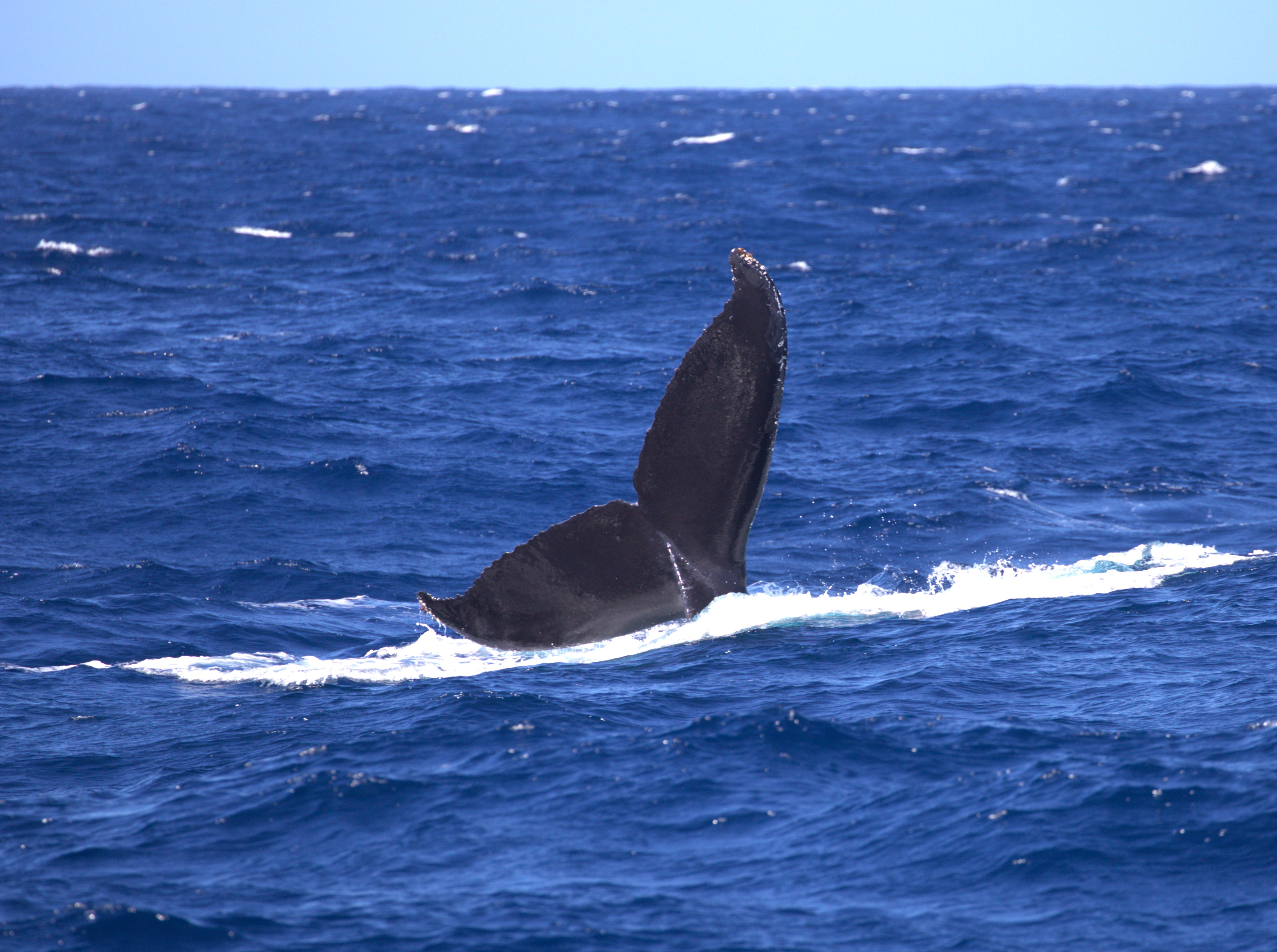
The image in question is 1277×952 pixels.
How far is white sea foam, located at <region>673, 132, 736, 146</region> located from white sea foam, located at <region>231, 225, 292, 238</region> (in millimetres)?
32424

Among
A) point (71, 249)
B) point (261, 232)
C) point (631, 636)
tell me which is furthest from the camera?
point (261, 232)

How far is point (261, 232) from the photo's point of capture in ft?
122

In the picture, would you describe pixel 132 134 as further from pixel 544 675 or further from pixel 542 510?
pixel 544 675

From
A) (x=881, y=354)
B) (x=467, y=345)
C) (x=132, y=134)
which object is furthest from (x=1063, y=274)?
(x=132, y=134)

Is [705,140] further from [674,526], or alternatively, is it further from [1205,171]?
[674,526]

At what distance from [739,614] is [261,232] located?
29.8m

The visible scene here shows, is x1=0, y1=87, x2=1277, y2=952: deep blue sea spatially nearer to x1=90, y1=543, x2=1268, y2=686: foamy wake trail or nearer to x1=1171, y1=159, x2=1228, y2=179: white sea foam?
x1=90, y1=543, x2=1268, y2=686: foamy wake trail

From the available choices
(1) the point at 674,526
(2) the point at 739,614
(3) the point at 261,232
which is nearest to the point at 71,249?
(3) the point at 261,232

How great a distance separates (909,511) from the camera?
53.4ft

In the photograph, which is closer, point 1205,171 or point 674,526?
point 674,526

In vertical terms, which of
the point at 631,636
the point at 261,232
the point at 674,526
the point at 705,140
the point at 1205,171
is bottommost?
the point at 631,636

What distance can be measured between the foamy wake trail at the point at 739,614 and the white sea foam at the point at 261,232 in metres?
25.3

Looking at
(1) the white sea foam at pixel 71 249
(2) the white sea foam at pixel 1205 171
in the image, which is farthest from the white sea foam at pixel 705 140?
(1) the white sea foam at pixel 71 249

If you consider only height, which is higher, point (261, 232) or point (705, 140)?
point (705, 140)
